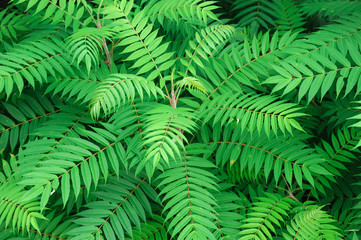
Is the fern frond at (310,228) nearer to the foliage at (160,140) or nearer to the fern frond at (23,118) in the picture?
the foliage at (160,140)

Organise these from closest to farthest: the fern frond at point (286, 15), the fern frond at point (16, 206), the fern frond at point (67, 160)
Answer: the fern frond at point (67, 160) → the fern frond at point (16, 206) → the fern frond at point (286, 15)

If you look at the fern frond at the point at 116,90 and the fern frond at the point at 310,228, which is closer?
the fern frond at the point at 116,90

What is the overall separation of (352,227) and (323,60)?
0.96 meters

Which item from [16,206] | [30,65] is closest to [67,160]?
[16,206]

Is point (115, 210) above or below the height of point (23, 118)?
below

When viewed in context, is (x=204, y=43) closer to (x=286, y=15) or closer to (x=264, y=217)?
(x=264, y=217)

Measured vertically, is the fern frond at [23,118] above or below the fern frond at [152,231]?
above

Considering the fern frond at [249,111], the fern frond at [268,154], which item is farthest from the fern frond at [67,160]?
the fern frond at [268,154]

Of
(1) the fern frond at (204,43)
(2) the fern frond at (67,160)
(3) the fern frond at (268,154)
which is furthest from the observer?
(1) the fern frond at (204,43)

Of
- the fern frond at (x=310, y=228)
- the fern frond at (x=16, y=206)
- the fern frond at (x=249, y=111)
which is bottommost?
the fern frond at (x=310, y=228)

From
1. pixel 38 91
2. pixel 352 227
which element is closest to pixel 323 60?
pixel 352 227

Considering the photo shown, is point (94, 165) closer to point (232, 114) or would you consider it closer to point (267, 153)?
point (232, 114)

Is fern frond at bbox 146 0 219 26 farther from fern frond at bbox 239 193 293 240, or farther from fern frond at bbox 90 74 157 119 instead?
fern frond at bbox 239 193 293 240

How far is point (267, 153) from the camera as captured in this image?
6.57 ft
